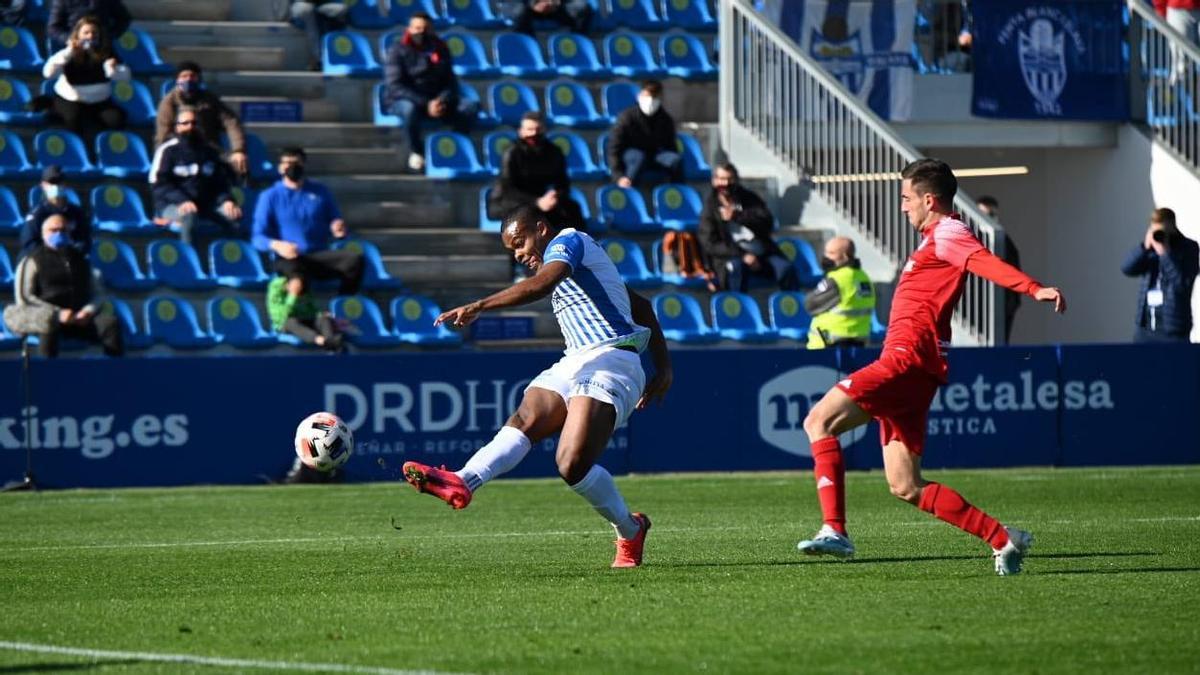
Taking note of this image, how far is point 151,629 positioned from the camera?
809 cm

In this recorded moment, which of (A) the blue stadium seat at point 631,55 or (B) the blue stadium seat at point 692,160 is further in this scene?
(A) the blue stadium seat at point 631,55

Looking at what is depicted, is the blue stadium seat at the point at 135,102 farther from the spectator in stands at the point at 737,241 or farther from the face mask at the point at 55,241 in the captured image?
the spectator in stands at the point at 737,241

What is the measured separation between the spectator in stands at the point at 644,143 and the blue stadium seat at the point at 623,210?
0.14 metres

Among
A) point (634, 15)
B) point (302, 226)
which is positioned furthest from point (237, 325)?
point (634, 15)

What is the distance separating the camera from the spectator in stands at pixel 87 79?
21531 mm

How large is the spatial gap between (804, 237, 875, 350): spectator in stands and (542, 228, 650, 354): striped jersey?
30.7 ft

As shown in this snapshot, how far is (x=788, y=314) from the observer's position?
22516 millimetres

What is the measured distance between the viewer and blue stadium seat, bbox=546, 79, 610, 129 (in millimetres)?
24812

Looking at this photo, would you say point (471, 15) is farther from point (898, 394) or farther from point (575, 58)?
point (898, 394)

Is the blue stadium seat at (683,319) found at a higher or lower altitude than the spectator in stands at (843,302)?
lower

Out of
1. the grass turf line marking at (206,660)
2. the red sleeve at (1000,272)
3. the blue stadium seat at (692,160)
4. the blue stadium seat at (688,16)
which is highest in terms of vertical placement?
the blue stadium seat at (688,16)

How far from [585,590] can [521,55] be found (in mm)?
16846

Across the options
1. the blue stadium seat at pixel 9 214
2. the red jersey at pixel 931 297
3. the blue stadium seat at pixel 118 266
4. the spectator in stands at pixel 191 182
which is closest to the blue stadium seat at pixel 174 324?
the blue stadium seat at pixel 118 266

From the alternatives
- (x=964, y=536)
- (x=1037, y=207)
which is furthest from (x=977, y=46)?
(x=964, y=536)
